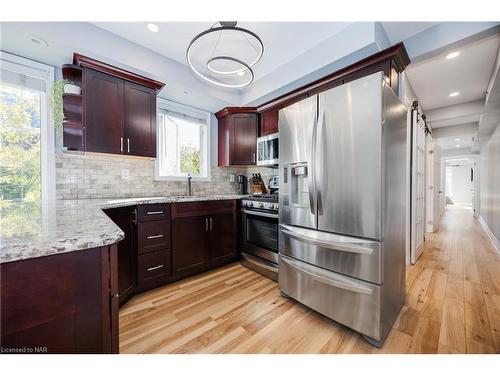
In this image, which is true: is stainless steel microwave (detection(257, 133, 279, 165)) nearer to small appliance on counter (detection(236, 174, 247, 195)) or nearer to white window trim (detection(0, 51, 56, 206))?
small appliance on counter (detection(236, 174, 247, 195))

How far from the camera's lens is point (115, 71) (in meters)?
2.11

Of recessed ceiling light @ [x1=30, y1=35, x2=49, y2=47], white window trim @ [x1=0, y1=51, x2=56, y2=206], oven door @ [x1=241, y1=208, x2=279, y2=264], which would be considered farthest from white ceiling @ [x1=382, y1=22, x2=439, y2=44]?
white window trim @ [x1=0, y1=51, x2=56, y2=206]

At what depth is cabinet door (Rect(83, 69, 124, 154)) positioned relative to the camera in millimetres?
2010

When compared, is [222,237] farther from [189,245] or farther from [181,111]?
[181,111]

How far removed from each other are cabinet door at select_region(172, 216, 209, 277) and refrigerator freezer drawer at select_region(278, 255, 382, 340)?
1089mm

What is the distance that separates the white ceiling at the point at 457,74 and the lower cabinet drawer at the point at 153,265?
352 cm

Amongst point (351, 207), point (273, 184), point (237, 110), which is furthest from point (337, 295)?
point (237, 110)

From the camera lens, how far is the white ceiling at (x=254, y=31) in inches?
77.9

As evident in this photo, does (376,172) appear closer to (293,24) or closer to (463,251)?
(293,24)

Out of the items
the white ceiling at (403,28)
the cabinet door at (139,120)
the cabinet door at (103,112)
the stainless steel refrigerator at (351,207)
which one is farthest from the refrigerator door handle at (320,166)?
the cabinet door at (103,112)

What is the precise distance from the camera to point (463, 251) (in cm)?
331

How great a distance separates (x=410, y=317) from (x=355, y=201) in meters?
1.17
